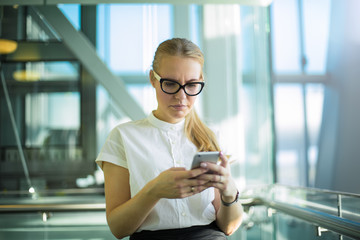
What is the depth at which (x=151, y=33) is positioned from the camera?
3801 mm

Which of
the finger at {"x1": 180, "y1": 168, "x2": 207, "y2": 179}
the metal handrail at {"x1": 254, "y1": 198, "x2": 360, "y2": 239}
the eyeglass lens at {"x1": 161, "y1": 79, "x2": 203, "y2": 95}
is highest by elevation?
the eyeglass lens at {"x1": 161, "y1": 79, "x2": 203, "y2": 95}

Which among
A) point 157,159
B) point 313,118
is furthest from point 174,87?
point 313,118

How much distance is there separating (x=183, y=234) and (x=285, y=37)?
2184mm

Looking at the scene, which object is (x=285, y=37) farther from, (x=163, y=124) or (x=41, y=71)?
(x=41, y=71)

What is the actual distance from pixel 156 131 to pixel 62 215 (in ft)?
5.55

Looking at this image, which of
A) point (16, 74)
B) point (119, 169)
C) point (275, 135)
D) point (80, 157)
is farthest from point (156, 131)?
point (16, 74)

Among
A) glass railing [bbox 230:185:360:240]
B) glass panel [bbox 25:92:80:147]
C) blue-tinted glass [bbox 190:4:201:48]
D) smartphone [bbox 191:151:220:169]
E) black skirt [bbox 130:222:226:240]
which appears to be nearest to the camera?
smartphone [bbox 191:151:220:169]

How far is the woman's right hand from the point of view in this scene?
4.15ft

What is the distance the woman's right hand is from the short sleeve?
0.85ft

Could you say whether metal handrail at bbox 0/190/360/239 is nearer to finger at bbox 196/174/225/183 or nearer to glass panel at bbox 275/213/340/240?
glass panel at bbox 275/213/340/240

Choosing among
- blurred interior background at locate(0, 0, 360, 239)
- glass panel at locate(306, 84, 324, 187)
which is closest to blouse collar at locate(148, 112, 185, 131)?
glass panel at locate(306, 84, 324, 187)

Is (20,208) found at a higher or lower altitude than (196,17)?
lower

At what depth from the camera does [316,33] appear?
97.3 inches

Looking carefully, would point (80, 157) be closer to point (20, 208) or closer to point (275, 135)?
point (20, 208)
